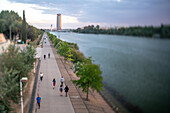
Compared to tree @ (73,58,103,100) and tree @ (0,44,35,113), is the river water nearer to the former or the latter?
tree @ (73,58,103,100)

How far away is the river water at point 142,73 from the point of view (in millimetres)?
17737

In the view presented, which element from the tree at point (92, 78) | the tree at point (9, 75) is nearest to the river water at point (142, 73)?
A: the tree at point (92, 78)

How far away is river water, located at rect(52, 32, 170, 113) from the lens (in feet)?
58.2

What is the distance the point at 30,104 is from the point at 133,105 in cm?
1215

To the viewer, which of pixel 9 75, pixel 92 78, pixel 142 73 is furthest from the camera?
pixel 142 73

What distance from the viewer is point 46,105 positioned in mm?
12227

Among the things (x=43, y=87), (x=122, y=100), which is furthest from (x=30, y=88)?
(x=122, y=100)

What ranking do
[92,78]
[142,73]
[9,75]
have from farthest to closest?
1. [142,73]
2. [92,78]
3. [9,75]

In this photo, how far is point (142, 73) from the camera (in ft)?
91.0

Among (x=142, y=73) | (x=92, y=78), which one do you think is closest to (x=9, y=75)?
(x=92, y=78)

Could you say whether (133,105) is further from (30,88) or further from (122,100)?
(30,88)

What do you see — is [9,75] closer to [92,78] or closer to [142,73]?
[92,78]

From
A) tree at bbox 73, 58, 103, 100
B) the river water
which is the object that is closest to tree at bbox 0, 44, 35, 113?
tree at bbox 73, 58, 103, 100

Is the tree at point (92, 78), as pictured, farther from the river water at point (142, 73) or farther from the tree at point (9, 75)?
the river water at point (142, 73)
